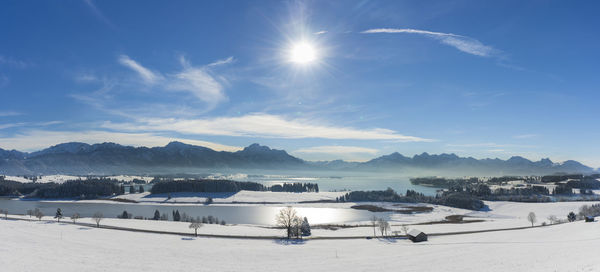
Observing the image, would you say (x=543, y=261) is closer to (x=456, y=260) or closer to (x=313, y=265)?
(x=456, y=260)

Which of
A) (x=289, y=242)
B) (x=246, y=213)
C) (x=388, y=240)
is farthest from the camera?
(x=246, y=213)

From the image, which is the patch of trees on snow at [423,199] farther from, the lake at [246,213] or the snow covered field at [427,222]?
the lake at [246,213]

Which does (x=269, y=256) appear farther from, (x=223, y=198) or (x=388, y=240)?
(x=223, y=198)

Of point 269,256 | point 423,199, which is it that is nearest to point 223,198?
point 423,199

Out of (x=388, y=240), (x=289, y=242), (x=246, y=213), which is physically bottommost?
(x=246, y=213)

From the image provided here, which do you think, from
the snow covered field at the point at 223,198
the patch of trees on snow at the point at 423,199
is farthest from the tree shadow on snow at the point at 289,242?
the patch of trees on snow at the point at 423,199

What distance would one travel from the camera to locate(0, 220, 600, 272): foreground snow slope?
3466 centimetres

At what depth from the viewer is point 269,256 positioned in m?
46.5

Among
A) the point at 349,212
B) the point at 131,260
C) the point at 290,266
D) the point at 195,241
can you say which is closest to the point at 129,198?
the point at 349,212

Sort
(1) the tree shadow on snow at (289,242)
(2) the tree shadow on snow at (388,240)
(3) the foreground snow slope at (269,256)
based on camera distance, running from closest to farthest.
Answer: (3) the foreground snow slope at (269,256) < (1) the tree shadow on snow at (289,242) < (2) the tree shadow on snow at (388,240)

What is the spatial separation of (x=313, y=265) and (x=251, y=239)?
98.1 ft

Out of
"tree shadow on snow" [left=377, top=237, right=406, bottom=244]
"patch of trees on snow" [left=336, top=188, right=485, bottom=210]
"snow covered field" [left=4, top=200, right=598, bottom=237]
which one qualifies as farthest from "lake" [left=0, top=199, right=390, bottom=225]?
"tree shadow on snow" [left=377, top=237, right=406, bottom=244]

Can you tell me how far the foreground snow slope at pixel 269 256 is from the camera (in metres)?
34.7

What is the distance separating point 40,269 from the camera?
33.4 m
